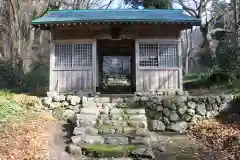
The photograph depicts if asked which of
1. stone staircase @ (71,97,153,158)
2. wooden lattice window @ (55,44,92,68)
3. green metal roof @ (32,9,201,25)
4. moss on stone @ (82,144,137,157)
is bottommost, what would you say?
moss on stone @ (82,144,137,157)

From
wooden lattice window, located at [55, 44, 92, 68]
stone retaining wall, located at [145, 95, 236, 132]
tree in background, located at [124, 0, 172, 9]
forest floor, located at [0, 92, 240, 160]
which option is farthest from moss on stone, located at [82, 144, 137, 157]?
tree in background, located at [124, 0, 172, 9]

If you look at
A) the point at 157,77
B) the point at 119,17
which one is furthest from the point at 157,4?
the point at 157,77

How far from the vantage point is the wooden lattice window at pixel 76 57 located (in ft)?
46.3

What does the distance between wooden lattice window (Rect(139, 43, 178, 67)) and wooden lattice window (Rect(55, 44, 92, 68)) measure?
247 centimetres

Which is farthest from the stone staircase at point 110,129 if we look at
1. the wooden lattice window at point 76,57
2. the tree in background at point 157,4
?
the tree in background at point 157,4

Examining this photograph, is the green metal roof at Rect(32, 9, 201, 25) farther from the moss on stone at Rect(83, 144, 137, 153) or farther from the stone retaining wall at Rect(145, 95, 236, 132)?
the moss on stone at Rect(83, 144, 137, 153)

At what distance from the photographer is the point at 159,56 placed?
14125 mm

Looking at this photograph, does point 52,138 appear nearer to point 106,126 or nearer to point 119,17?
point 106,126

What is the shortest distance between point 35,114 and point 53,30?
444cm

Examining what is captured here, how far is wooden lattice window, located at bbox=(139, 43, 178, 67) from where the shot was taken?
46.4ft

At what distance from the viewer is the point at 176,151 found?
30.5 feet

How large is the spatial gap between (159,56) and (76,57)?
3.90 m

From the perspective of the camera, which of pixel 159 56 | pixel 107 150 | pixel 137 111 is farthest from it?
pixel 159 56

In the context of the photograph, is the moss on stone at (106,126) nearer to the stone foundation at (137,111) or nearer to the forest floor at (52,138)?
the stone foundation at (137,111)
